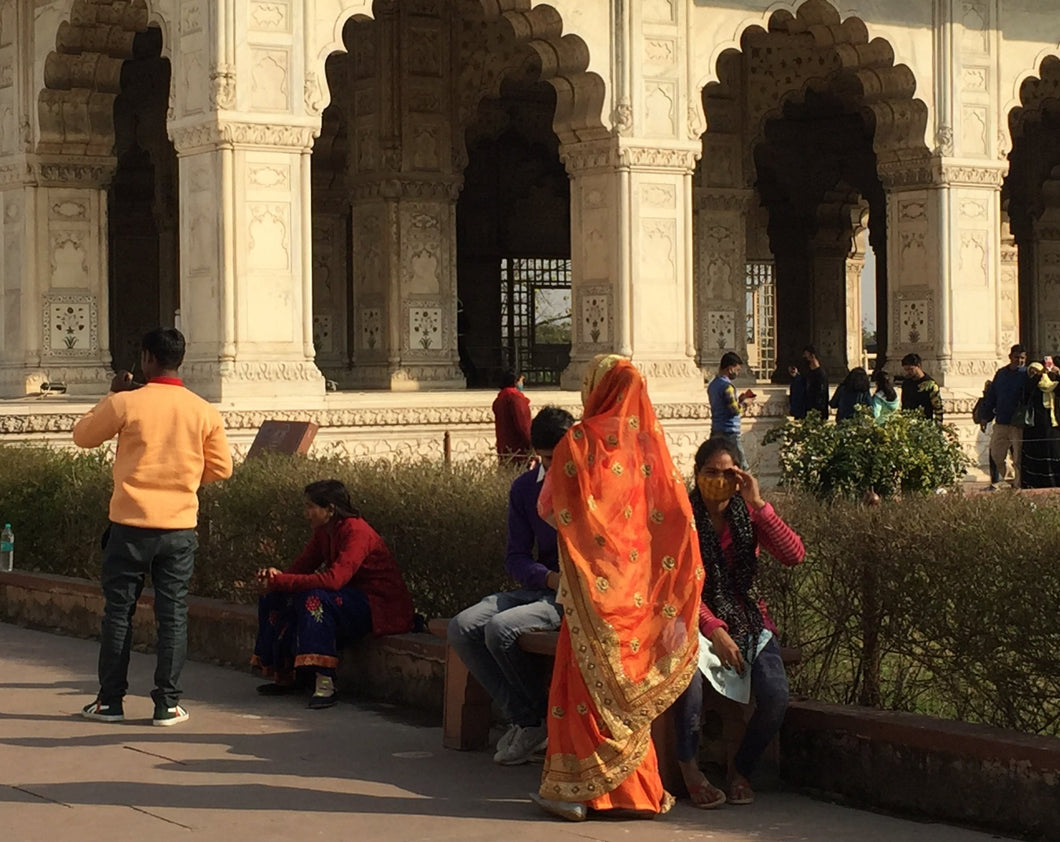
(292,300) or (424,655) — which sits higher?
(292,300)

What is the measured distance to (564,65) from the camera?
17.6 m

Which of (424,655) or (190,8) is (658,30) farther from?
(424,655)

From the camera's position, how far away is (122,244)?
2542 centimetres

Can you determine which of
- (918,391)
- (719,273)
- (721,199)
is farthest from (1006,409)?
(721,199)

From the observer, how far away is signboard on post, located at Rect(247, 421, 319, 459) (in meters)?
10.8

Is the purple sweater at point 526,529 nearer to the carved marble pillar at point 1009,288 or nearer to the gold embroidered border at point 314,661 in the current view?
the gold embroidered border at point 314,661

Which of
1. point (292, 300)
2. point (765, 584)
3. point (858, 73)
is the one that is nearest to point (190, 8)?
point (292, 300)

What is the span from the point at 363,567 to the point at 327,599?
21 centimetres

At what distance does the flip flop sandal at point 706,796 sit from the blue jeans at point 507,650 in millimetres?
808

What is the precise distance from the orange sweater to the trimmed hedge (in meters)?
1.18

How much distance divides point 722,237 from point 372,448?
25.1 ft

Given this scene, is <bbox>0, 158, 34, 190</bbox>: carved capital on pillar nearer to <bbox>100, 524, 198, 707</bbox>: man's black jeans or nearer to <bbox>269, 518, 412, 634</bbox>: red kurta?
<bbox>269, 518, 412, 634</bbox>: red kurta

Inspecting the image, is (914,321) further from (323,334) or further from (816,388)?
(323,334)

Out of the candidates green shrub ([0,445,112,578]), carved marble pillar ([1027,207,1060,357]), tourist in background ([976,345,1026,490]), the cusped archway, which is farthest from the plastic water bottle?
Result: carved marble pillar ([1027,207,1060,357])
